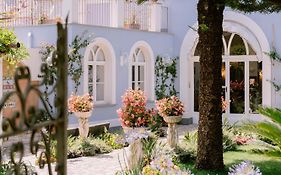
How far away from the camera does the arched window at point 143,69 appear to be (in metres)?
18.4

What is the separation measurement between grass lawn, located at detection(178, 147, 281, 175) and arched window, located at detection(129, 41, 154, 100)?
7100 millimetres

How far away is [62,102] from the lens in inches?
79.0

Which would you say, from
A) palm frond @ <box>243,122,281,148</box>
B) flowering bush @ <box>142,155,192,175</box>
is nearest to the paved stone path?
palm frond @ <box>243,122,281,148</box>

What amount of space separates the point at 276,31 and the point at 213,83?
9.33 metres

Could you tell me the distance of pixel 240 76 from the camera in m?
18.6

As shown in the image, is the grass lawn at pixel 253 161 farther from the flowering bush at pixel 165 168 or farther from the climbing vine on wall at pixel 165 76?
the climbing vine on wall at pixel 165 76

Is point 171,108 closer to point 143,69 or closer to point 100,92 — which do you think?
point 100,92

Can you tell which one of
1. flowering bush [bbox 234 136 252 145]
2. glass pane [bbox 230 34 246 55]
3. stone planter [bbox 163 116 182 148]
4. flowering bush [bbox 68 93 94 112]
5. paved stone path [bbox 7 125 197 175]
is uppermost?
glass pane [bbox 230 34 246 55]

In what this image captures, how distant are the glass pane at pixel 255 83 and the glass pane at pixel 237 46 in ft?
1.78

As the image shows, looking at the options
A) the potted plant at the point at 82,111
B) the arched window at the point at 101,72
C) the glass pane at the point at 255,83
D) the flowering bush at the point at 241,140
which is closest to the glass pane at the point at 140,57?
the arched window at the point at 101,72

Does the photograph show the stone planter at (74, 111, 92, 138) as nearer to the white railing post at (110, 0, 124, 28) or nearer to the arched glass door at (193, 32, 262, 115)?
the white railing post at (110, 0, 124, 28)

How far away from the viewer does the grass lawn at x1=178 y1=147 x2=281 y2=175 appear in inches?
355

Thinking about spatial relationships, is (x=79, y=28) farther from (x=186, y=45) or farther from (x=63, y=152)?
(x=63, y=152)

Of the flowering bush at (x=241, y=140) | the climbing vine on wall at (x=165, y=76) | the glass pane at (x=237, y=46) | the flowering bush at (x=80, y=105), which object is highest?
the glass pane at (x=237, y=46)
